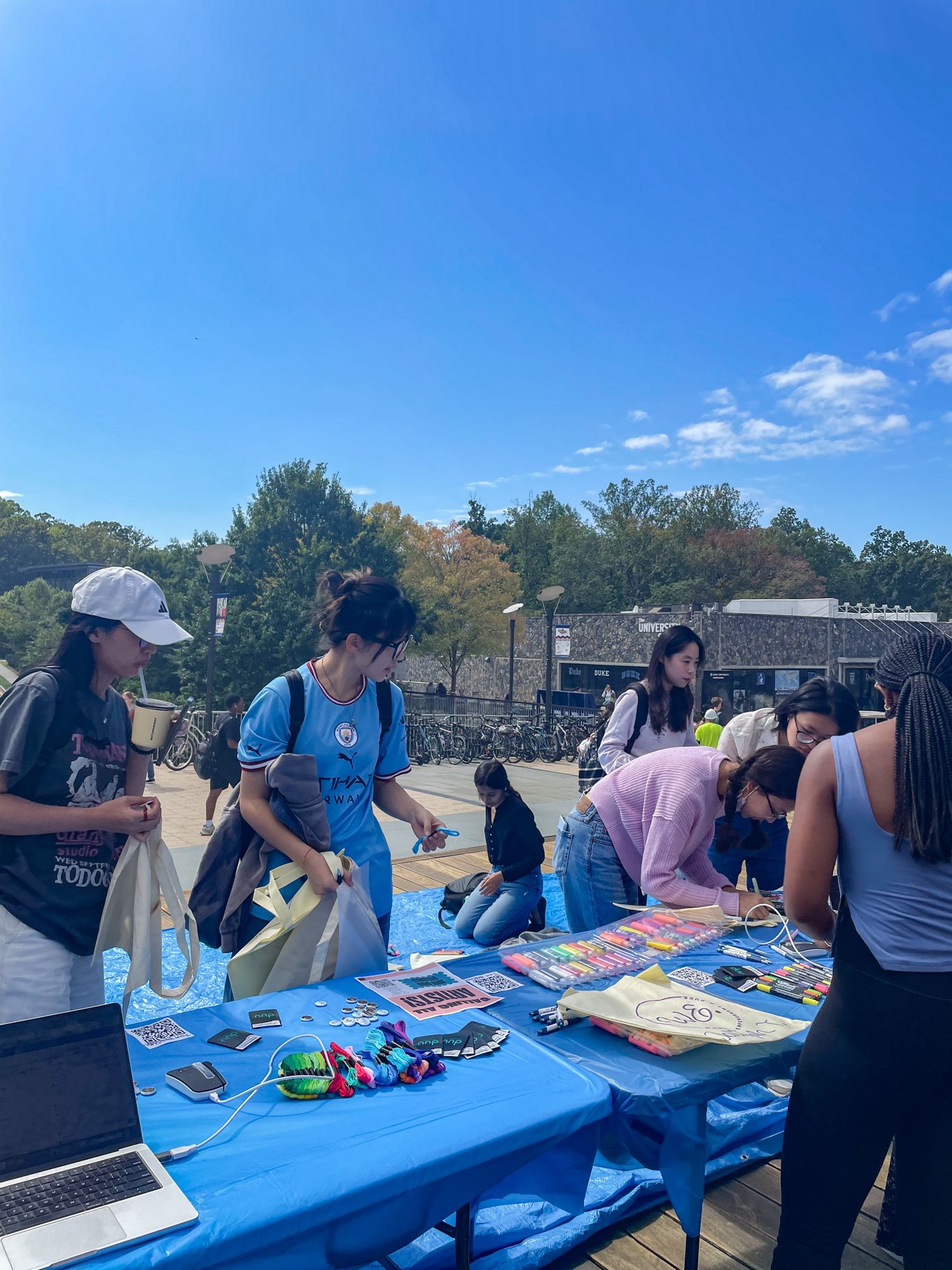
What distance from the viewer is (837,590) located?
2370 inches

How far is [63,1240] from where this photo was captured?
112 centimetres

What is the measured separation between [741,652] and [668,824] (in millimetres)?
21956

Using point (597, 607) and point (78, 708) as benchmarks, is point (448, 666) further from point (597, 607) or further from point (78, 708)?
point (78, 708)

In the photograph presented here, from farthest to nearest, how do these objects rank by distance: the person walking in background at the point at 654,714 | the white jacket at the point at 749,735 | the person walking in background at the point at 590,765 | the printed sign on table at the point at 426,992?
1. the person walking in background at the point at 590,765
2. the white jacket at the point at 749,735
3. the person walking in background at the point at 654,714
4. the printed sign on table at the point at 426,992

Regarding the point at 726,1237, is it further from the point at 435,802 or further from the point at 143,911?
the point at 435,802

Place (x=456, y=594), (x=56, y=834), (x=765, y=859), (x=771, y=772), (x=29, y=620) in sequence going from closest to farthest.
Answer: (x=56, y=834)
(x=771, y=772)
(x=765, y=859)
(x=456, y=594)
(x=29, y=620)

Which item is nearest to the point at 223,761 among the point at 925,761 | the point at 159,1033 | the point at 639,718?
the point at 639,718

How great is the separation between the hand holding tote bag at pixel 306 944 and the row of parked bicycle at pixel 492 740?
12.6 meters

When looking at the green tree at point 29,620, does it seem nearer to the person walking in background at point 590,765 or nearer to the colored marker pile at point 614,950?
the person walking in background at point 590,765

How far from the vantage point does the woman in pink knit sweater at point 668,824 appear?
8.61 ft

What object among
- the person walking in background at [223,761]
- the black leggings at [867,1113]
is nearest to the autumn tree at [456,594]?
the person walking in background at [223,761]

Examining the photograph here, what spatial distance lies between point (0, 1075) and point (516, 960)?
1.32 m

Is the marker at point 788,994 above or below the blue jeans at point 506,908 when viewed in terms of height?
above

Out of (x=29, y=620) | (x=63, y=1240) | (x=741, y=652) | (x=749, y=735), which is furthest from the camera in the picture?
(x=29, y=620)
